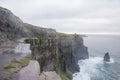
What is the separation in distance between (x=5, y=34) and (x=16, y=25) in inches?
186

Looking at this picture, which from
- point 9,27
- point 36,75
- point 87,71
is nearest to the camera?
point 36,75

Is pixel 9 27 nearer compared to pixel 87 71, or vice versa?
pixel 9 27

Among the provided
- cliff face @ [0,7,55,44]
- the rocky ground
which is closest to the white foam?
cliff face @ [0,7,55,44]

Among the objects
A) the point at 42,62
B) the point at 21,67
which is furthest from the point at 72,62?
the point at 21,67

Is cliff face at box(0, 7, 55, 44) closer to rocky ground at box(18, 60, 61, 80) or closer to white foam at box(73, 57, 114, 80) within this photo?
rocky ground at box(18, 60, 61, 80)

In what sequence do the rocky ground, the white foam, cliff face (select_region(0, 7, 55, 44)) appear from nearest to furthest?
the rocky ground
cliff face (select_region(0, 7, 55, 44))
the white foam

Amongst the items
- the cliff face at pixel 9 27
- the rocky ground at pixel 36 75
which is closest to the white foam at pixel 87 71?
the cliff face at pixel 9 27

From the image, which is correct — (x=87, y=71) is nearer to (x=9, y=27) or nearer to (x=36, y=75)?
(x=9, y=27)

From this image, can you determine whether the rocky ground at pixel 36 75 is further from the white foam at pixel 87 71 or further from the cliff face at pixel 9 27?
the white foam at pixel 87 71

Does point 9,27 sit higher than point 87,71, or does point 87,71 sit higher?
point 9,27

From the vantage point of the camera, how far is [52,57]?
3544 centimetres

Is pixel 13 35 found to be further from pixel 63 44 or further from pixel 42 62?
pixel 63 44

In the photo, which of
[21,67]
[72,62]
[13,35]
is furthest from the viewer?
[72,62]

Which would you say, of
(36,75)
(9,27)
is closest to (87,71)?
(9,27)
